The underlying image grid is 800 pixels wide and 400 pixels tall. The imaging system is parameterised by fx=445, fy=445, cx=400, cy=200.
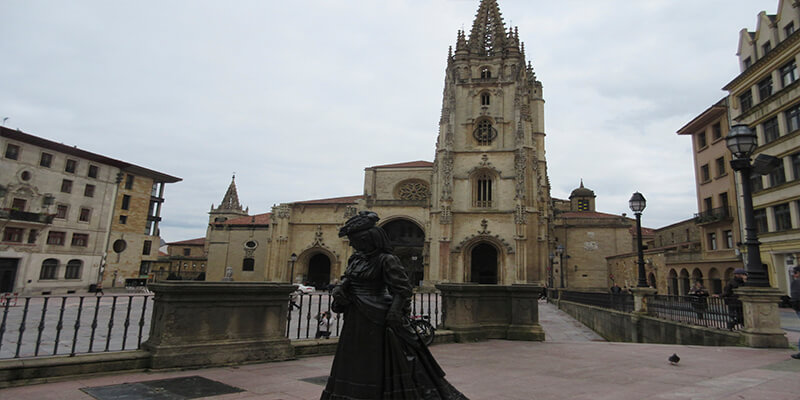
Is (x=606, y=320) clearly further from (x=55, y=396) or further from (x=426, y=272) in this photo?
(x=426, y=272)

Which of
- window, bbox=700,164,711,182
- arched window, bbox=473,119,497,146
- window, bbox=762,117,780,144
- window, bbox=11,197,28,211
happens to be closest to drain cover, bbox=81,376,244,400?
window, bbox=762,117,780,144

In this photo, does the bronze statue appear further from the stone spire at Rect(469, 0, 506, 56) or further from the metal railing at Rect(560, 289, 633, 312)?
the stone spire at Rect(469, 0, 506, 56)

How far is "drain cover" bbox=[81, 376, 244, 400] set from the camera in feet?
14.1

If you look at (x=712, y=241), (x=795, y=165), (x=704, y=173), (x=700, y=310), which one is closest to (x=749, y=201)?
(x=700, y=310)

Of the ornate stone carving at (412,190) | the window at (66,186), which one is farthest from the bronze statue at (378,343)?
the window at (66,186)

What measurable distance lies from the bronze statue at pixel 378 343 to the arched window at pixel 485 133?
37637mm

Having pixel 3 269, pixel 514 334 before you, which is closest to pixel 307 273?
pixel 3 269

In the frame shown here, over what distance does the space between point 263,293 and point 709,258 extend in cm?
3055

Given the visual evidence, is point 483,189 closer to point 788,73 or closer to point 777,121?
point 777,121

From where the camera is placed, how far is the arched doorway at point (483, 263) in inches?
1540

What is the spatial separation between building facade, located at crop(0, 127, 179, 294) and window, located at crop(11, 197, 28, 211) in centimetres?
6

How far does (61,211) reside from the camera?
36094mm

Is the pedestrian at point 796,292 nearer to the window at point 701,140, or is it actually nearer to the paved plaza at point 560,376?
the paved plaza at point 560,376

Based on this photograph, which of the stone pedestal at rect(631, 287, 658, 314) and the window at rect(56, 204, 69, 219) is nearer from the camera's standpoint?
the stone pedestal at rect(631, 287, 658, 314)
